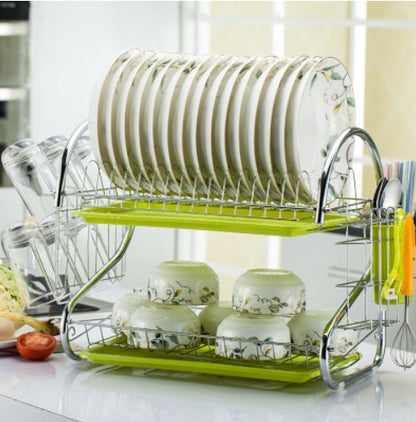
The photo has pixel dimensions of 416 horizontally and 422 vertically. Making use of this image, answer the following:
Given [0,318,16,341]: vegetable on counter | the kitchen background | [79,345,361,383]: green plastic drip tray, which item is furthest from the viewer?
the kitchen background

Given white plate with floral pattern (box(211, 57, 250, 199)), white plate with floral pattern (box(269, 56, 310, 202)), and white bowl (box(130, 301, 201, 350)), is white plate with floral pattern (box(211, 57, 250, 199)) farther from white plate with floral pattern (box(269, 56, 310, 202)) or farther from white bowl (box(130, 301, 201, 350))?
→ white bowl (box(130, 301, 201, 350))

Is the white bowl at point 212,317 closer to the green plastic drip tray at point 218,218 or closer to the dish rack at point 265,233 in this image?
the dish rack at point 265,233

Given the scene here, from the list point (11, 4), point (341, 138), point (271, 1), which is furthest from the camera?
point (271, 1)

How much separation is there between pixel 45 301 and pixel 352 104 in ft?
2.56

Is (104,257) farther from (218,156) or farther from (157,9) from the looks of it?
(157,9)

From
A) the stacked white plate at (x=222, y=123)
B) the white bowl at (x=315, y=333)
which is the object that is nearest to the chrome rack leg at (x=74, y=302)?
the stacked white plate at (x=222, y=123)

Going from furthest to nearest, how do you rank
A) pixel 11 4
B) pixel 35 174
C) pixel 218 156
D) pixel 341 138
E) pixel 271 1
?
pixel 271 1, pixel 11 4, pixel 35 174, pixel 218 156, pixel 341 138

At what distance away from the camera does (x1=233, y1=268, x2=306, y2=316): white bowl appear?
1511 millimetres

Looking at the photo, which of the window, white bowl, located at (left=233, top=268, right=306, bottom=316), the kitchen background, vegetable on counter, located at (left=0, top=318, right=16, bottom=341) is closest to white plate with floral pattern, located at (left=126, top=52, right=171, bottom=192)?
white bowl, located at (left=233, top=268, right=306, bottom=316)

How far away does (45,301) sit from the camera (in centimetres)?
203

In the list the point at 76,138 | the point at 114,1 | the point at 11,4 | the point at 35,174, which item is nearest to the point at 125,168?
the point at 76,138

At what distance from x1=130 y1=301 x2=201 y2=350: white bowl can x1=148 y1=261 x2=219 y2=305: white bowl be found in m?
0.02

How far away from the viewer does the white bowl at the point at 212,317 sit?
5.24 ft

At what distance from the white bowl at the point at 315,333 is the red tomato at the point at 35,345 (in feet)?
1.39
